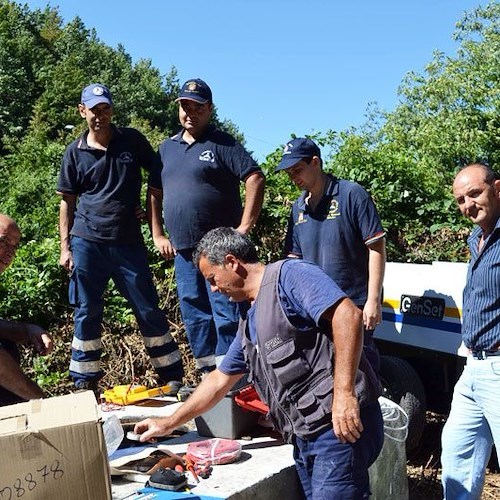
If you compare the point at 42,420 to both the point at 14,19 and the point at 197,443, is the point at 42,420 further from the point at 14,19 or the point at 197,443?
the point at 14,19

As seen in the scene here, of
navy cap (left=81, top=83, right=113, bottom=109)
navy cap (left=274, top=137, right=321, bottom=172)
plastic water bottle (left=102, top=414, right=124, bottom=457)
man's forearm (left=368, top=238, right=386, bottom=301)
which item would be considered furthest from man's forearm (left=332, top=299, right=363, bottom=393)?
navy cap (left=81, top=83, right=113, bottom=109)

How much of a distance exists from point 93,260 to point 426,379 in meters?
2.53

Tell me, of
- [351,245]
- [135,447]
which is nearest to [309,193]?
[351,245]

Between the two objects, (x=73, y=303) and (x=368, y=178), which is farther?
(x=368, y=178)

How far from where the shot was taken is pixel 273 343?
8.70 feet

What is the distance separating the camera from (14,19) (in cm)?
4625

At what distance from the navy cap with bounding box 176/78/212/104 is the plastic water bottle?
84.0 inches

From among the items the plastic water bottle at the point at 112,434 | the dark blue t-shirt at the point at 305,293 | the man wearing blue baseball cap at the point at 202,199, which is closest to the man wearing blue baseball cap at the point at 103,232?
the man wearing blue baseball cap at the point at 202,199

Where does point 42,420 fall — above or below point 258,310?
below

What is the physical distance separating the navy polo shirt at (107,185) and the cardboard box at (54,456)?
8.27 feet

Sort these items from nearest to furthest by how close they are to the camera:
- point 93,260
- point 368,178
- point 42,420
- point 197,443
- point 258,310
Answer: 1. point 42,420
2. point 258,310
3. point 197,443
4. point 93,260
5. point 368,178

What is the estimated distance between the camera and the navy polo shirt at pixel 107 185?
482cm

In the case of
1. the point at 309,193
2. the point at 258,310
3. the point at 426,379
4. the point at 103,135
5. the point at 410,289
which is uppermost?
the point at 103,135

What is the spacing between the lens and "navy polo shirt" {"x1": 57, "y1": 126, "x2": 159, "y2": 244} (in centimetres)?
482
